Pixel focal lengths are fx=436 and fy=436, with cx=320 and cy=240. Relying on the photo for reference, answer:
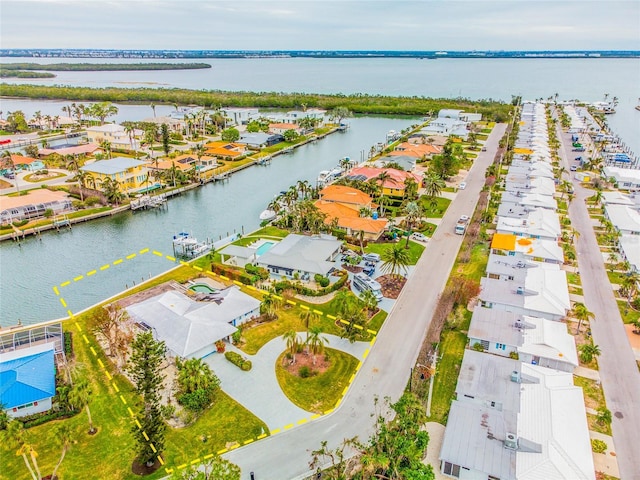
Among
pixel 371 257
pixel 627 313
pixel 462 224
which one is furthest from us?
pixel 462 224

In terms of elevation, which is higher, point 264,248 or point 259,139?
point 259,139

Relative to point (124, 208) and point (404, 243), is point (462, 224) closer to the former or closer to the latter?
point (404, 243)

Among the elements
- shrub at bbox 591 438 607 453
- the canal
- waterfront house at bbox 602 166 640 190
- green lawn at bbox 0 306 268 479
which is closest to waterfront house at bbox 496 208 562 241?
waterfront house at bbox 602 166 640 190

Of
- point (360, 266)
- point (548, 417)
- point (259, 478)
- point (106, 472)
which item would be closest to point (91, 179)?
point (360, 266)

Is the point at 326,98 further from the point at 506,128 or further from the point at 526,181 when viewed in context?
the point at 526,181

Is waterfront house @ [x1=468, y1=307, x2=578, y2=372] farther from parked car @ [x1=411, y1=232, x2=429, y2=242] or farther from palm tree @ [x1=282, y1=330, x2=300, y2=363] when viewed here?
parked car @ [x1=411, y1=232, x2=429, y2=242]

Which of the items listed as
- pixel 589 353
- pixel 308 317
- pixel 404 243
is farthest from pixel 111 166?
pixel 589 353

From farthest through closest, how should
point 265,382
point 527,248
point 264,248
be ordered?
point 264,248
point 527,248
point 265,382
